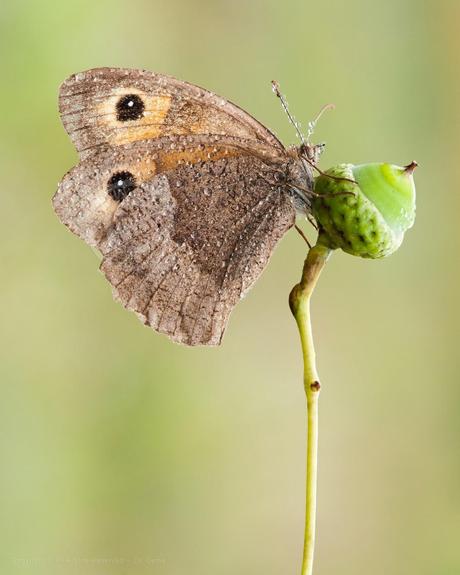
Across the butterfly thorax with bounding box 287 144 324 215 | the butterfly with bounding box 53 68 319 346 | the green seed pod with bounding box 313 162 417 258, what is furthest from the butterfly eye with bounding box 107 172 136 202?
the green seed pod with bounding box 313 162 417 258

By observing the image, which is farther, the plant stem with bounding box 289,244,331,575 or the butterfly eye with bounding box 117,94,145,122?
the butterfly eye with bounding box 117,94,145,122

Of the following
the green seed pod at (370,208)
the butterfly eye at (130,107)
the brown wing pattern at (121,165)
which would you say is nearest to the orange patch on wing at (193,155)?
the brown wing pattern at (121,165)

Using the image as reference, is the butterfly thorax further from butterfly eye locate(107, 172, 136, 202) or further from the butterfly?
butterfly eye locate(107, 172, 136, 202)

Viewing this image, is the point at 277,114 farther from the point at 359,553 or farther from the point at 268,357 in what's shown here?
the point at 359,553

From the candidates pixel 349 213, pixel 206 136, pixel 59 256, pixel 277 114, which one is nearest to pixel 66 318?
pixel 59 256
